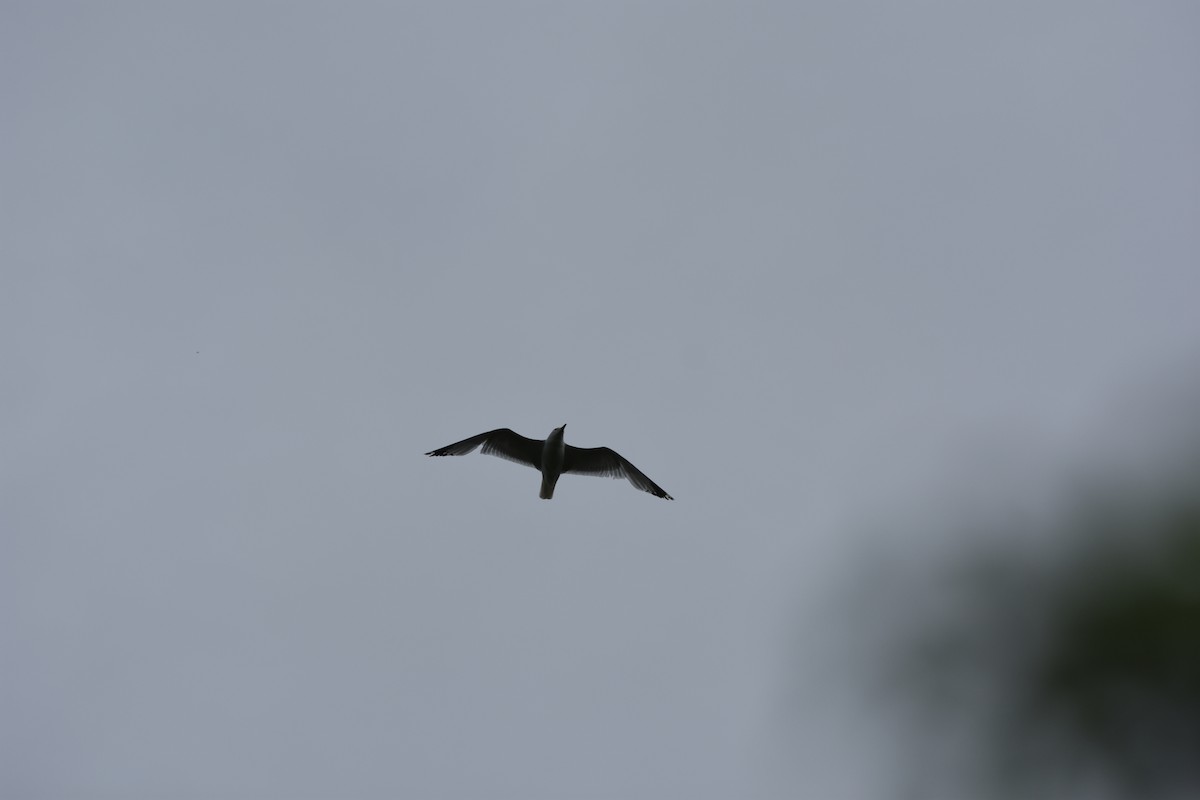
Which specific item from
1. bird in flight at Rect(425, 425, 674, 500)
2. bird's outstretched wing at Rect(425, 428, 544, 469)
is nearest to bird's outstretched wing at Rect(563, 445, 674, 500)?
bird in flight at Rect(425, 425, 674, 500)

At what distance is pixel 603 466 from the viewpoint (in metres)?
30.4

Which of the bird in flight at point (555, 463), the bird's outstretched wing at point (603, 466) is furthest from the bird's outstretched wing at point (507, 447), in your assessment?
the bird's outstretched wing at point (603, 466)

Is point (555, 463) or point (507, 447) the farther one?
point (507, 447)

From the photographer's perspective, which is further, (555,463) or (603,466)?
(603,466)

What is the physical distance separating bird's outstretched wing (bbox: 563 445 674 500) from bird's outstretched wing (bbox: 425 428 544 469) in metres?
0.90

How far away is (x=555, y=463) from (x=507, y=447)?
156 centimetres

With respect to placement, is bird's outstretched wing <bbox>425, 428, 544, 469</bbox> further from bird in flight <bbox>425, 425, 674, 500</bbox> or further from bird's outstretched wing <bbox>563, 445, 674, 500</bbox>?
bird's outstretched wing <bbox>563, 445, 674, 500</bbox>

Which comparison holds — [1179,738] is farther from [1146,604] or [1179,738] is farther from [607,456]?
[607,456]

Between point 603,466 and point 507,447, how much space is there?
2696mm

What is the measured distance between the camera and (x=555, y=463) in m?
29.5

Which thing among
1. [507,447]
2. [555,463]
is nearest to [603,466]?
[555,463]

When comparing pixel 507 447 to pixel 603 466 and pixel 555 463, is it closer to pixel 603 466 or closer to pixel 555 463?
pixel 555 463

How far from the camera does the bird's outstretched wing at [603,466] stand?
98.6 feet

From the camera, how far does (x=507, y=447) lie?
3020 centimetres
